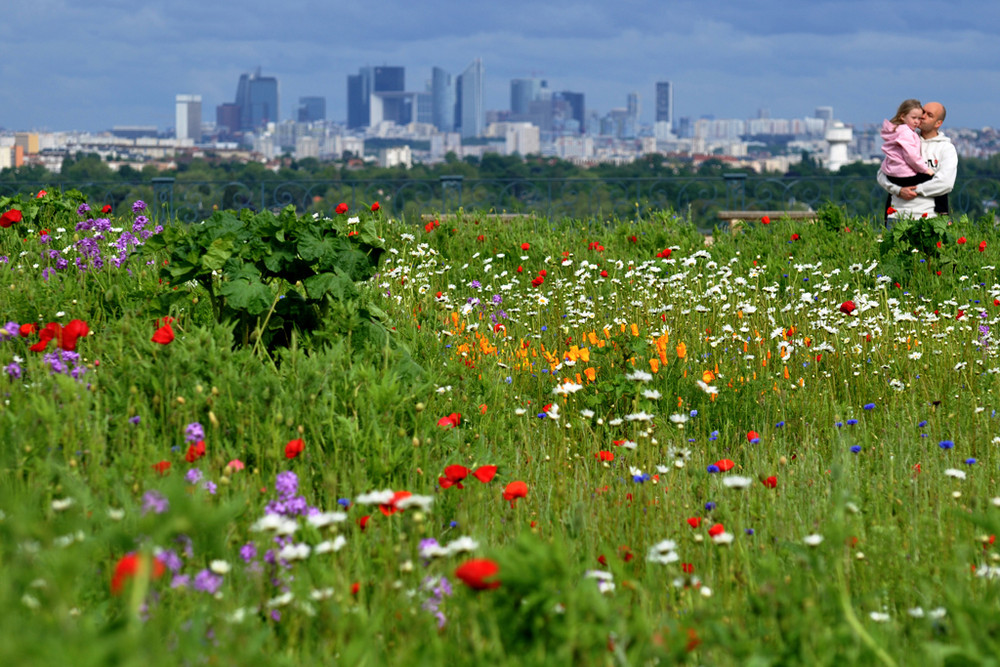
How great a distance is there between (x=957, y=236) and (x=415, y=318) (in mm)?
5594

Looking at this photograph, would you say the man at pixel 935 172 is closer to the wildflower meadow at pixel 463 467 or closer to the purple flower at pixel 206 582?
the wildflower meadow at pixel 463 467

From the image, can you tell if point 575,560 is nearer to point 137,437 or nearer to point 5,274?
point 137,437

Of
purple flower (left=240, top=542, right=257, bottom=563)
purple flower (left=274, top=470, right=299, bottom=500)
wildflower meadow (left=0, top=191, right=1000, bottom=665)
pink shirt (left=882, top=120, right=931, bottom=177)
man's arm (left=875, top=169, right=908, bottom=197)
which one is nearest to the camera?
wildflower meadow (left=0, top=191, right=1000, bottom=665)

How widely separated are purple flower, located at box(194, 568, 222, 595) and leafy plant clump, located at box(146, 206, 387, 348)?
7.52ft

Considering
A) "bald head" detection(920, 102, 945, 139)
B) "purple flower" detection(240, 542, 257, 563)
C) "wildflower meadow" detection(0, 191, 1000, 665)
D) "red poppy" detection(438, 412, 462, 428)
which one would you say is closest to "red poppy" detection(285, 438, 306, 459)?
"wildflower meadow" detection(0, 191, 1000, 665)

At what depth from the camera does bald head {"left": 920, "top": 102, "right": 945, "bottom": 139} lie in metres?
9.83

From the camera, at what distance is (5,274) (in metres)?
6.13

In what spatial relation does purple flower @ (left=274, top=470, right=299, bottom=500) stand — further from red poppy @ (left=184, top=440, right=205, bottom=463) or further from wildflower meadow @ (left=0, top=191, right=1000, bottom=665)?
red poppy @ (left=184, top=440, right=205, bottom=463)

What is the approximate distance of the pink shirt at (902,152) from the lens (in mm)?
9664

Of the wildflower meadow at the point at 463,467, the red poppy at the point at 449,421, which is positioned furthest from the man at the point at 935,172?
the red poppy at the point at 449,421

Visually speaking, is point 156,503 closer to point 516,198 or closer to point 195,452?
point 195,452

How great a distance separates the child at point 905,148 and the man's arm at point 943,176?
7 centimetres

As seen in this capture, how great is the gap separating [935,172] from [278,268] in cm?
780

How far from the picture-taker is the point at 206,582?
2293 millimetres
